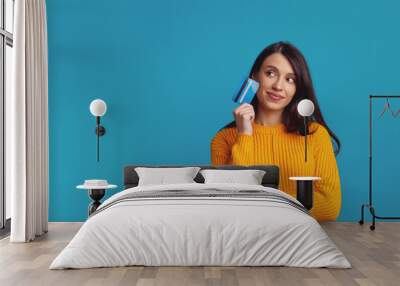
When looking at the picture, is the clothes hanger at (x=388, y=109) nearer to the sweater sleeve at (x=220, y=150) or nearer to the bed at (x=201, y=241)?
the sweater sleeve at (x=220, y=150)

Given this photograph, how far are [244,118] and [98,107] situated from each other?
1837 millimetres

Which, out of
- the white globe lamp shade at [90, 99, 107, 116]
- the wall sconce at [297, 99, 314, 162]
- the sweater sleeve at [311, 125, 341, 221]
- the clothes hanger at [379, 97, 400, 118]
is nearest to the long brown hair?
the sweater sleeve at [311, 125, 341, 221]

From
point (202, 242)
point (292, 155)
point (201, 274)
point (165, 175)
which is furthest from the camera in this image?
point (292, 155)

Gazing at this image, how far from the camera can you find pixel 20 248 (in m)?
5.28

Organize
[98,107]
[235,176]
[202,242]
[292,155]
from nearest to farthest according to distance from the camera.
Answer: [202,242] → [235,176] → [98,107] → [292,155]

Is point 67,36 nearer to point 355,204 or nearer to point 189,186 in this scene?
point 189,186

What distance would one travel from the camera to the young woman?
7.00m

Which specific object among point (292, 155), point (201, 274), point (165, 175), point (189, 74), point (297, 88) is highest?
point (189, 74)

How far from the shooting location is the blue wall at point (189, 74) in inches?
277

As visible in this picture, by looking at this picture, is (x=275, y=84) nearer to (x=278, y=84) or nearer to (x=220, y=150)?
(x=278, y=84)

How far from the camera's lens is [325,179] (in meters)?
7.01

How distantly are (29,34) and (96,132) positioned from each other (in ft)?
5.20

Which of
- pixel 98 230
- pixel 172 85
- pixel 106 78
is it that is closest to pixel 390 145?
pixel 172 85

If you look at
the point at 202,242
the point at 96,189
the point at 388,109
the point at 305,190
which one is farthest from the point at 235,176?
the point at 388,109
